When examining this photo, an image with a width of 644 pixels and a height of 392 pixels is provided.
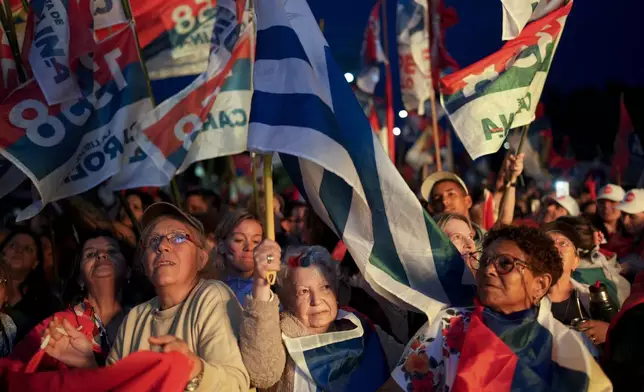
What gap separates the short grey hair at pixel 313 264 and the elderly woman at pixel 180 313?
0.34 meters

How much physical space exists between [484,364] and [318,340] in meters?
0.83

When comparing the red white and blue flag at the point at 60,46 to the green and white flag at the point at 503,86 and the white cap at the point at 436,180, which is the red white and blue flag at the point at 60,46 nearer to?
the green and white flag at the point at 503,86

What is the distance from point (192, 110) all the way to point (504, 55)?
208 centimetres

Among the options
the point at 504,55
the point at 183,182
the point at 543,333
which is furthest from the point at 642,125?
the point at 543,333

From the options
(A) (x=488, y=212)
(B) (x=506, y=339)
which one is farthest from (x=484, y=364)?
(A) (x=488, y=212)

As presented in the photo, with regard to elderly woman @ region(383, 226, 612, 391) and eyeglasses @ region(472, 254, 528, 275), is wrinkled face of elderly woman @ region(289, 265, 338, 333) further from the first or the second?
eyeglasses @ region(472, 254, 528, 275)

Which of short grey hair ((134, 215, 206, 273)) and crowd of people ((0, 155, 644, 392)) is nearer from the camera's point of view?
crowd of people ((0, 155, 644, 392))

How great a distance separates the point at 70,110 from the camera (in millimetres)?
5230

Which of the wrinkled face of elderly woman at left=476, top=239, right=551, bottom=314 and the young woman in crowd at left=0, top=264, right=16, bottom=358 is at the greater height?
the wrinkled face of elderly woman at left=476, top=239, right=551, bottom=314

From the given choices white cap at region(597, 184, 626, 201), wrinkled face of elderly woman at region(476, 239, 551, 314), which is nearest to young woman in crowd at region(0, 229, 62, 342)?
wrinkled face of elderly woman at region(476, 239, 551, 314)

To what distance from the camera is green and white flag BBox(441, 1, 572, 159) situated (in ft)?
17.2

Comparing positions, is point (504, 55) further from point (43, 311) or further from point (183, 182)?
point (183, 182)

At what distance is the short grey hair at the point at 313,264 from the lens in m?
4.05

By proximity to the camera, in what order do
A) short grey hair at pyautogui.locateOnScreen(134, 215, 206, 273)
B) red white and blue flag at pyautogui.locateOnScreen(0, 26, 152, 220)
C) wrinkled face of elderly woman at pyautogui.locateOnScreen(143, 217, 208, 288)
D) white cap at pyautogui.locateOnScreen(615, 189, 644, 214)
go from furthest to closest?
1. white cap at pyautogui.locateOnScreen(615, 189, 644, 214)
2. red white and blue flag at pyautogui.locateOnScreen(0, 26, 152, 220)
3. short grey hair at pyautogui.locateOnScreen(134, 215, 206, 273)
4. wrinkled face of elderly woman at pyautogui.locateOnScreen(143, 217, 208, 288)
